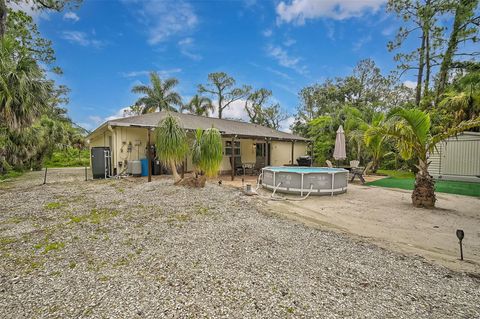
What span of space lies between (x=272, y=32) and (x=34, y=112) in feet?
46.2

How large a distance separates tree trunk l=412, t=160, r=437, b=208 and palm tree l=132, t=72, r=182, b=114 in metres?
23.1

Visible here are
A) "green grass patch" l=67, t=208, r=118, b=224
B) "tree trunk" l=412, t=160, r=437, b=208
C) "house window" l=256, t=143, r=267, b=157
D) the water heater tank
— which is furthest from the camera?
"house window" l=256, t=143, r=267, b=157

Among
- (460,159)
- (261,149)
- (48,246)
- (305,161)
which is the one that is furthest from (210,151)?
(460,159)

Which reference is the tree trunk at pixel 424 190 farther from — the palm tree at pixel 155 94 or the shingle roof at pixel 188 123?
the palm tree at pixel 155 94

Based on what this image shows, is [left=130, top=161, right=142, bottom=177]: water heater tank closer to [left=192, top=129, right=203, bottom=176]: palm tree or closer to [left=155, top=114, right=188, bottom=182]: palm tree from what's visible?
[left=155, top=114, right=188, bottom=182]: palm tree

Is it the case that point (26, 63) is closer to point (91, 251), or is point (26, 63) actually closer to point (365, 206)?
point (91, 251)

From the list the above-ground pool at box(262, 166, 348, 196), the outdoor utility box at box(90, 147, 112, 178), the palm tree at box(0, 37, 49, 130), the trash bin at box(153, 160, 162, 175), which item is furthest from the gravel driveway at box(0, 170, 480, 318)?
the trash bin at box(153, 160, 162, 175)

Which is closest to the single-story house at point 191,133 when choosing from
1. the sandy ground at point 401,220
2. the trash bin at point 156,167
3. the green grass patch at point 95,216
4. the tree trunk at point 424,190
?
the trash bin at point 156,167

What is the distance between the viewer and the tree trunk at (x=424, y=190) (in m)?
6.14

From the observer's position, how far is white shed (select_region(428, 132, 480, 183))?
10.9 metres

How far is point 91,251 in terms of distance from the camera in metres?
3.30

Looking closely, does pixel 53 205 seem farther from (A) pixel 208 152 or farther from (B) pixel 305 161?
(B) pixel 305 161

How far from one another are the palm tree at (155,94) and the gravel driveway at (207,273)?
2161 cm

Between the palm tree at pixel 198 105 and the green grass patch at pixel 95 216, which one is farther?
the palm tree at pixel 198 105
